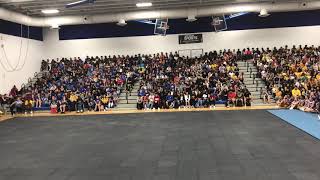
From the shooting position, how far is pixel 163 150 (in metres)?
9.65

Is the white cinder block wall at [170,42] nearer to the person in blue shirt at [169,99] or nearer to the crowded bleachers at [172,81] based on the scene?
the crowded bleachers at [172,81]

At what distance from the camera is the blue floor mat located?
11.6m

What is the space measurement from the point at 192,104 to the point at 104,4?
7880 millimetres

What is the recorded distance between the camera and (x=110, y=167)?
8.21m

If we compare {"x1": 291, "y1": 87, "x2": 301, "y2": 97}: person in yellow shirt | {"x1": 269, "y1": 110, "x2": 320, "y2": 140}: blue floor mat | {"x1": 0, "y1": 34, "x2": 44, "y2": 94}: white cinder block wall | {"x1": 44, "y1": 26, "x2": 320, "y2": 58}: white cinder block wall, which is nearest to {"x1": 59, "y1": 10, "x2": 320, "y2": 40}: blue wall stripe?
{"x1": 44, "y1": 26, "x2": 320, "y2": 58}: white cinder block wall

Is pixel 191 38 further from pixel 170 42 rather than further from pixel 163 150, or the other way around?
pixel 163 150

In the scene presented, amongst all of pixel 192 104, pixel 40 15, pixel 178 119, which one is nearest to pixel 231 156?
pixel 178 119

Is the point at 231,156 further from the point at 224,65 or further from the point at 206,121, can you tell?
the point at 224,65

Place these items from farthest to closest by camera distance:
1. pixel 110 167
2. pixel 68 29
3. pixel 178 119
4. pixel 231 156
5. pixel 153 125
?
pixel 68 29, pixel 178 119, pixel 153 125, pixel 231 156, pixel 110 167

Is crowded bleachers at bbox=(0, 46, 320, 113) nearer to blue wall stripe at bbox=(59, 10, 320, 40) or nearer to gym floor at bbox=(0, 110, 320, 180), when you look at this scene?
blue wall stripe at bbox=(59, 10, 320, 40)

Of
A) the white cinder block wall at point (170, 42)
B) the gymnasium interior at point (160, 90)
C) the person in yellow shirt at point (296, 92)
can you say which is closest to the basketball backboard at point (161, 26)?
the gymnasium interior at point (160, 90)

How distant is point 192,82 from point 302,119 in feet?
27.4

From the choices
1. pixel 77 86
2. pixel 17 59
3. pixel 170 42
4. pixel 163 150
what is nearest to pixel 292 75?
pixel 170 42

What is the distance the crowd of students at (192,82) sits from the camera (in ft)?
64.3
